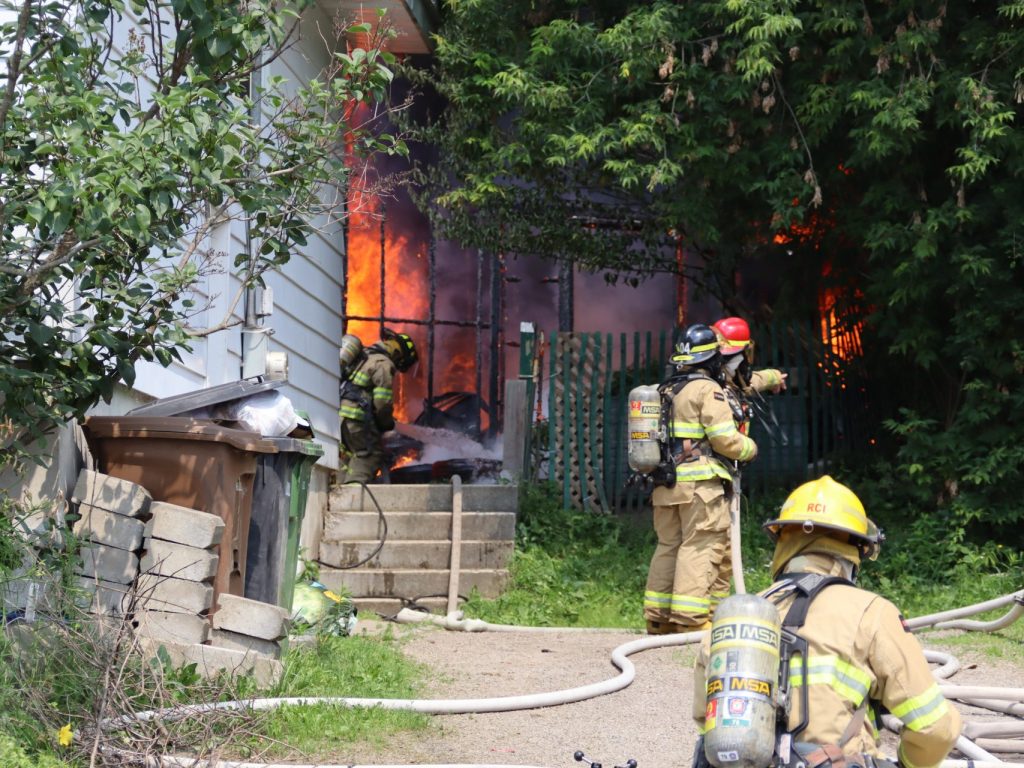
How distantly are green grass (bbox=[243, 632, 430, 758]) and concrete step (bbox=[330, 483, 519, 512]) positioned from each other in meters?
3.42

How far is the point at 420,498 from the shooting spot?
10781mm

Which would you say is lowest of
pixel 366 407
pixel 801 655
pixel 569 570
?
pixel 801 655

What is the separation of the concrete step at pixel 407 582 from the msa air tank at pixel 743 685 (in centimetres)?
695

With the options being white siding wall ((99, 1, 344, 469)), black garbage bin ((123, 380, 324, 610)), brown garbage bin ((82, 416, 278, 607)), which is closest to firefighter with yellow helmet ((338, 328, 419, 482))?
white siding wall ((99, 1, 344, 469))

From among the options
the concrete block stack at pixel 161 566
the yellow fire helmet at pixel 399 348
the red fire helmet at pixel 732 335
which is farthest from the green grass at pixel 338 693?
the yellow fire helmet at pixel 399 348

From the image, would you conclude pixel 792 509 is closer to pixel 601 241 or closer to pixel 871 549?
pixel 871 549

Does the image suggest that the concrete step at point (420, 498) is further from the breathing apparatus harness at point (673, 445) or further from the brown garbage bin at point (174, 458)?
the brown garbage bin at point (174, 458)

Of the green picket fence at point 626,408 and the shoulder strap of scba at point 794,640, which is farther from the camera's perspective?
the green picket fence at point 626,408

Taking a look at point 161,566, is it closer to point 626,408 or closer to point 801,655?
point 801,655

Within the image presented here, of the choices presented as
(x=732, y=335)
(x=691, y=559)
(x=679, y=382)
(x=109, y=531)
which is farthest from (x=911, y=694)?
(x=732, y=335)

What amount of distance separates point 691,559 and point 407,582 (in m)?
2.70

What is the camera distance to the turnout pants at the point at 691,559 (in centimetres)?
820

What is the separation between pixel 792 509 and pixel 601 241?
941 centimetres

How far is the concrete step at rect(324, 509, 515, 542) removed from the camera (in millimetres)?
10523
